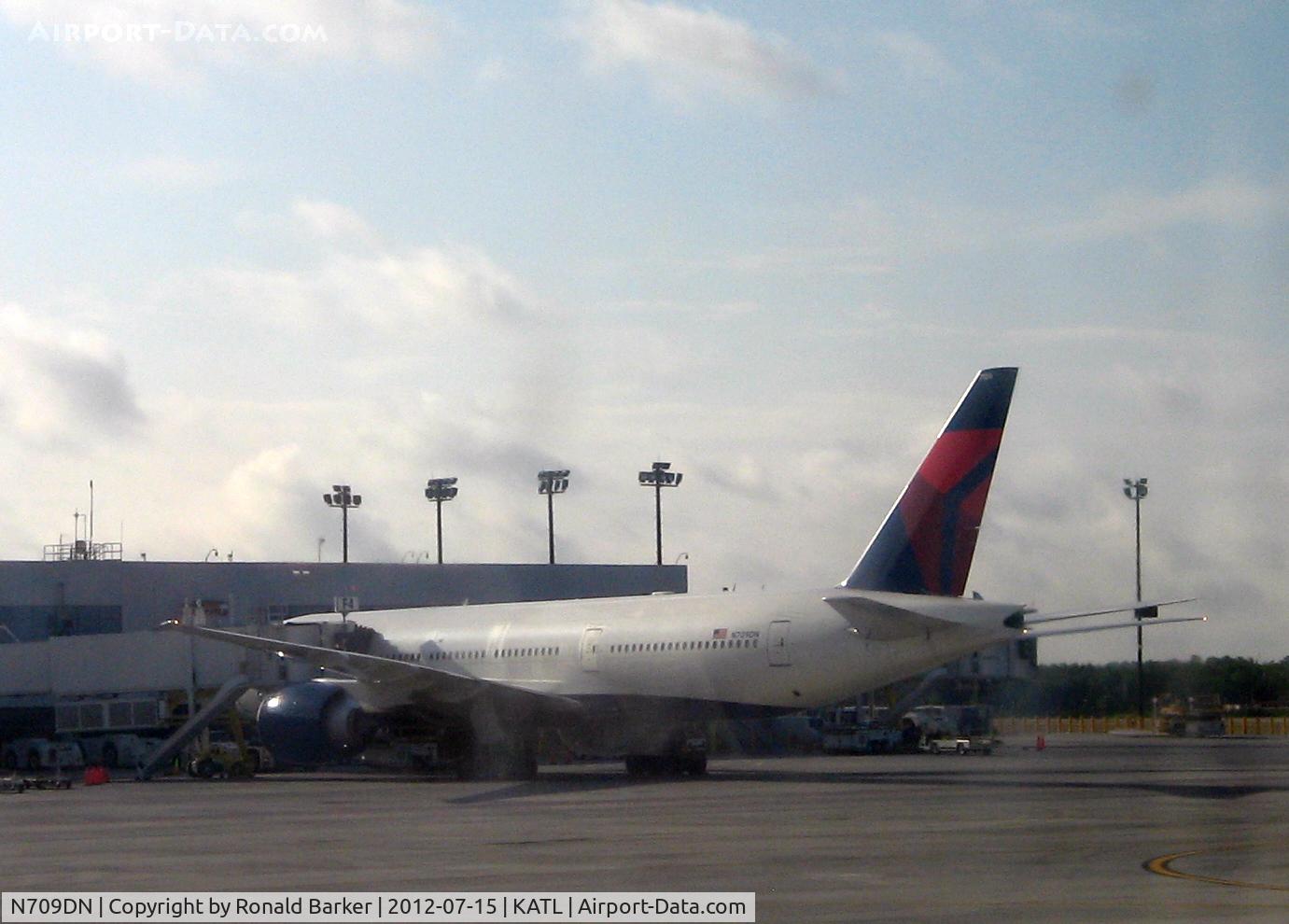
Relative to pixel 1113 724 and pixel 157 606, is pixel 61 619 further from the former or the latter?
pixel 1113 724

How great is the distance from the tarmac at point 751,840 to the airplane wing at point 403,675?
1.60 m

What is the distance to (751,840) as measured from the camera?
19469 mm

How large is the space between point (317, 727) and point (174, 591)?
22.6 meters

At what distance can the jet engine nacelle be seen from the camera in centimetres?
3569

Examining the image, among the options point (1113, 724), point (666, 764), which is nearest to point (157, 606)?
point (666, 764)

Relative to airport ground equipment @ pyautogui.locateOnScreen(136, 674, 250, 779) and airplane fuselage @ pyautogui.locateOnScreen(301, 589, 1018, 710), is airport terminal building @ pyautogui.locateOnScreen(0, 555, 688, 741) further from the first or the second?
airplane fuselage @ pyautogui.locateOnScreen(301, 589, 1018, 710)

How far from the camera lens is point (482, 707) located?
114 feet

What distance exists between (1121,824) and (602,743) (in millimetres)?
15618

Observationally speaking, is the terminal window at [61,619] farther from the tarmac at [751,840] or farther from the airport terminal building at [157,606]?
the tarmac at [751,840]

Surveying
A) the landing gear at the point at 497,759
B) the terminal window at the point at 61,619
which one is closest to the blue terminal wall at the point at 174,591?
the terminal window at the point at 61,619

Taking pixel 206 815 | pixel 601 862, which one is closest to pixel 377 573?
pixel 206 815

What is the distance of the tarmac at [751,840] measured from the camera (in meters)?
14.7

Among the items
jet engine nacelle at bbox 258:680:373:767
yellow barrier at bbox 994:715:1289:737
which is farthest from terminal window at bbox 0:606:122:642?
yellow barrier at bbox 994:715:1289:737

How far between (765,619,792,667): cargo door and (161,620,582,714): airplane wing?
4.76 m
